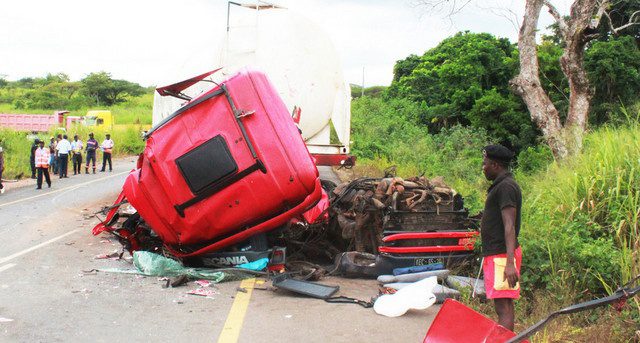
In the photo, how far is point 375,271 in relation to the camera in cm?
752

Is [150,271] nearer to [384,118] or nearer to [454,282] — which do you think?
[454,282]

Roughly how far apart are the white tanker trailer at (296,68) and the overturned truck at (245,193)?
3030 millimetres

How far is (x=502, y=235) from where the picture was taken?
193 inches

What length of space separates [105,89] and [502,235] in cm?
7693

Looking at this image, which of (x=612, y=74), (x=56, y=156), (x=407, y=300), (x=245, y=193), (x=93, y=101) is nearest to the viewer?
(x=407, y=300)

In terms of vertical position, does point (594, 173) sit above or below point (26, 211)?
above

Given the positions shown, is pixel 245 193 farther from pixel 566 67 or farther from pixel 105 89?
pixel 105 89

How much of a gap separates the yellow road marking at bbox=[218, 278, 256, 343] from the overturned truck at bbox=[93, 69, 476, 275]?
0.53 m

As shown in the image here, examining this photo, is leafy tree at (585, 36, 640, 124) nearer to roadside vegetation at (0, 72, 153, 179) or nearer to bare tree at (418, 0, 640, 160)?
bare tree at (418, 0, 640, 160)

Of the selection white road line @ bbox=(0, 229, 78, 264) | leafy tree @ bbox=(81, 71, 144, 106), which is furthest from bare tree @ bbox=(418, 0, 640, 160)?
leafy tree @ bbox=(81, 71, 144, 106)

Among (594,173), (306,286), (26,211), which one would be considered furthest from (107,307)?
(26,211)

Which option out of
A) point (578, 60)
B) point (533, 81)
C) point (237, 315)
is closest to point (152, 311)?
point (237, 315)

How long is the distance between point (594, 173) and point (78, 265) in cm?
621

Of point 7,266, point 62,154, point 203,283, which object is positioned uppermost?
point 203,283
